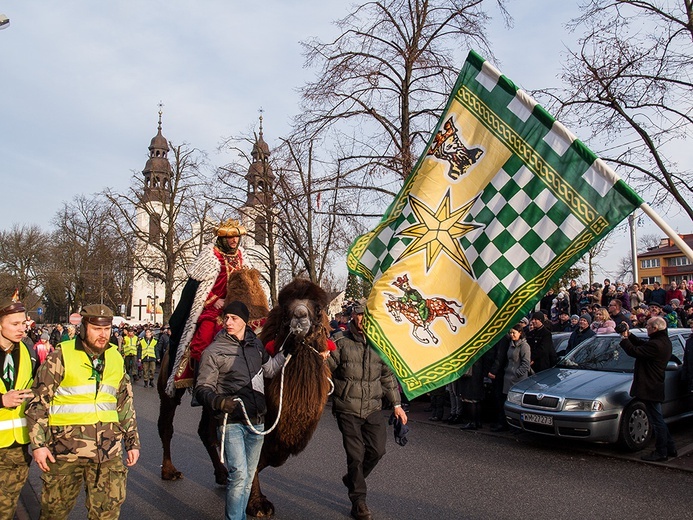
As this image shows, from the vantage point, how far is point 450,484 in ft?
Result: 22.8

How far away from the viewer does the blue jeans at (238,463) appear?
4824mm

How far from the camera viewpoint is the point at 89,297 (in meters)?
52.1

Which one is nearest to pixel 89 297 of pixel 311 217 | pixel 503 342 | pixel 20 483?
pixel 311 217

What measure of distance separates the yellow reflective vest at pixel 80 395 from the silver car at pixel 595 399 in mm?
6178

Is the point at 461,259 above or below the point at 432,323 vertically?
above

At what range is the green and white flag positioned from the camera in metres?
3.95

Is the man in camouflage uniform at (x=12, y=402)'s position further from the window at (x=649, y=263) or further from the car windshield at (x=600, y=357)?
the window at (x=649, y=263)

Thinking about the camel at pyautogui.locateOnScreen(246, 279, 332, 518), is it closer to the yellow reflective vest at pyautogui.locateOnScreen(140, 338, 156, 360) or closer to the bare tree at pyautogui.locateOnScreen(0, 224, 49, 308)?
the yellow reflective vest at pyautogui.locateOnScreen(140, 338, 156, 360)

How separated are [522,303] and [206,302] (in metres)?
3.33

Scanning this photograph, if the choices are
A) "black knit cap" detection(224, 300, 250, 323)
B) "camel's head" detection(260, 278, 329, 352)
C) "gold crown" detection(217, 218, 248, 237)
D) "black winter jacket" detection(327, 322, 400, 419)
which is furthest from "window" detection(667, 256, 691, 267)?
"black knit cap" detection(224, 300, 250, 323)

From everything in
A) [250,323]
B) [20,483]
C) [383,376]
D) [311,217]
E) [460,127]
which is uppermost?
[311,217]

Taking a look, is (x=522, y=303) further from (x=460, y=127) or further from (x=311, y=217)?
(x=311, y=217)

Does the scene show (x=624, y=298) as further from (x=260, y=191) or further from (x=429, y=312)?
(x=429, y=312)

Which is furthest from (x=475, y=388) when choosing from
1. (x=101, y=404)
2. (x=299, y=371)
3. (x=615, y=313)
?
(x=101, y=404)
